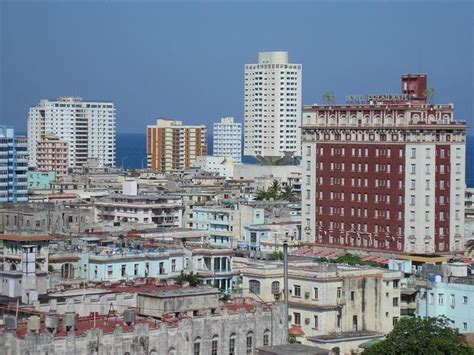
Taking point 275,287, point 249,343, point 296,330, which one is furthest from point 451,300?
point 249,343

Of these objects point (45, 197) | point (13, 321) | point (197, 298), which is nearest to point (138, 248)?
point (197, 298)

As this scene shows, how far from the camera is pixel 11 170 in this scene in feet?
631

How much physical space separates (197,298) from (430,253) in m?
61.6

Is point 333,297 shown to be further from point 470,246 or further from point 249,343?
point 470,246

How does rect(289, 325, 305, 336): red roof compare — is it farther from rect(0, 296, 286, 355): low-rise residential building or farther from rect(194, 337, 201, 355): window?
rect(194, 337, 201, 355): window

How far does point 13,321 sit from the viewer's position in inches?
2635

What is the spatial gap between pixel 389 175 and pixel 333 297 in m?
45.8

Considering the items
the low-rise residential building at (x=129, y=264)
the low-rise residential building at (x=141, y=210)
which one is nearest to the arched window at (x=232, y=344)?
the low-rise residential building at (x=129, y=264)

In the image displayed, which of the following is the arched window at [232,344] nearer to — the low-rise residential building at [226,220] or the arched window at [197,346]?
the arched window at [197,346]

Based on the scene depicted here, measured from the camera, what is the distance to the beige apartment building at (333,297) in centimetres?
9050

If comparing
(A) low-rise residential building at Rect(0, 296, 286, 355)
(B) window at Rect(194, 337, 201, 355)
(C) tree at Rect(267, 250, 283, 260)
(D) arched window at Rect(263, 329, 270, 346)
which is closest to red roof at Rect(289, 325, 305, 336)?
(A) low-rise residential building at Rect(0, 296, 286, 355)

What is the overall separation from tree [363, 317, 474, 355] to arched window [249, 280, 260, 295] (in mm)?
15305

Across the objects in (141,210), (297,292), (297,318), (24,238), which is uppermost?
(141,210)

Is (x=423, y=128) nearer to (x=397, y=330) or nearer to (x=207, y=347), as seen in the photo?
(x=397, y=330)
